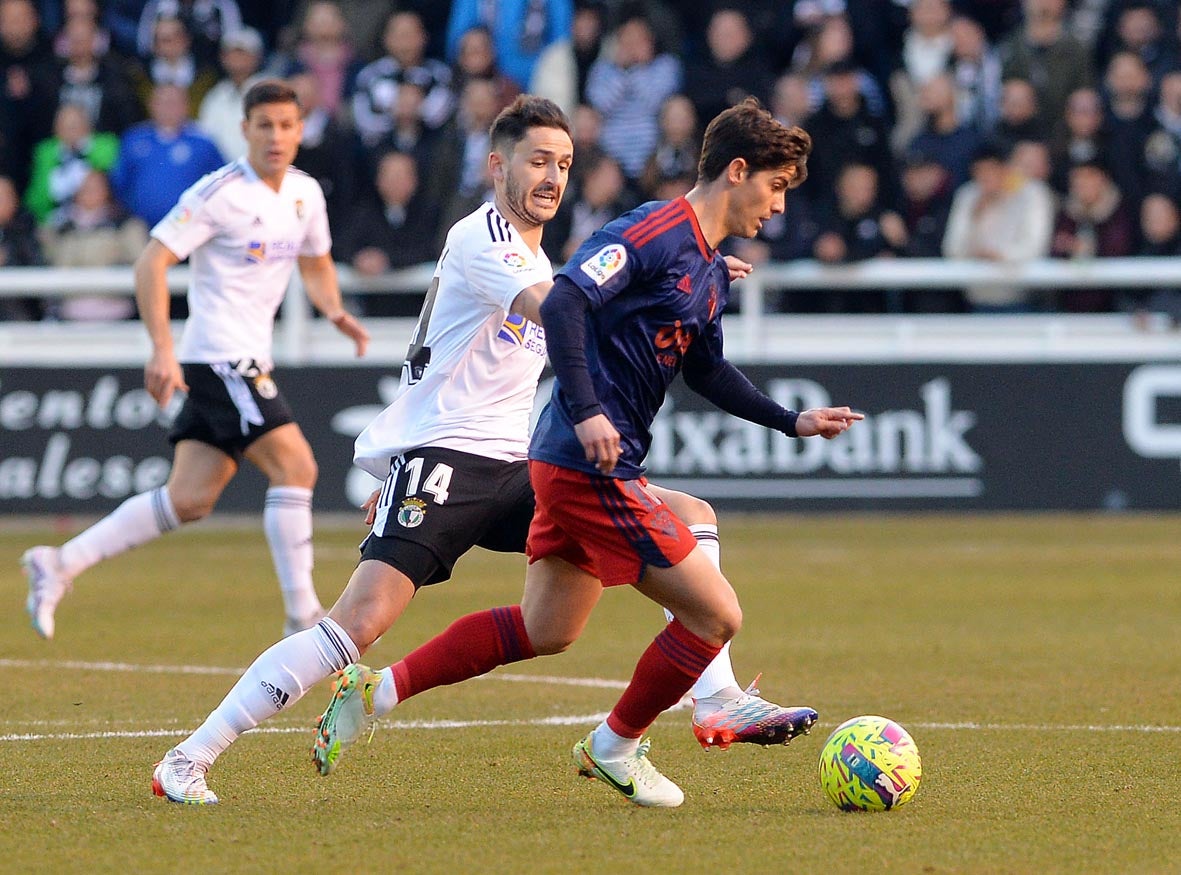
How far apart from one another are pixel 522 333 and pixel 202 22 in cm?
1151

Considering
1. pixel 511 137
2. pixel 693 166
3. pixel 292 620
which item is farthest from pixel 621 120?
pixel 511 137

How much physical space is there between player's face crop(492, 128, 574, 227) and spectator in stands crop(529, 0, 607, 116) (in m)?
10.4

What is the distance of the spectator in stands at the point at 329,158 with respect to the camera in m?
14.9

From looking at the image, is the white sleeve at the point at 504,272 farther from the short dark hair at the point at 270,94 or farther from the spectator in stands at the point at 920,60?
the spectator in stands at the point at 920,60

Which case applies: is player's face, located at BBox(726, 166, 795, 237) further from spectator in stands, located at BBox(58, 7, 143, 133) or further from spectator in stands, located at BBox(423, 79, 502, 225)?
spectator in stands, located at BBox(58, 7, 143, 133)

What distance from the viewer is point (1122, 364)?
549 inches

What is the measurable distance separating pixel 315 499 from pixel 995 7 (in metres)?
7.69

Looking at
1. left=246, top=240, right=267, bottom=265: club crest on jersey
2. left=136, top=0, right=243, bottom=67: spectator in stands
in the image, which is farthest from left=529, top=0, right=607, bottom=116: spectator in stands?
left=246, top=240, right=267, bottom=265: club crest on jersey

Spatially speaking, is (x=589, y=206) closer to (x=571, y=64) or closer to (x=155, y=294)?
(x=571, y=64)

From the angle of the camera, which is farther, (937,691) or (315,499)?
(315,499)

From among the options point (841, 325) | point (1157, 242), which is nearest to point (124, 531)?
point (841, 325)

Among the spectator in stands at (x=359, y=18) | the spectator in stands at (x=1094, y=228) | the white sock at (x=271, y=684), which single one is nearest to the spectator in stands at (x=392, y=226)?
the spectator in stands at (x=359, y=18)

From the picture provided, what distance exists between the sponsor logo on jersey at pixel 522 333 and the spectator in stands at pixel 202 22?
36.2 ft

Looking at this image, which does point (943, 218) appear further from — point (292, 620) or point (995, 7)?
point (292, 620)
